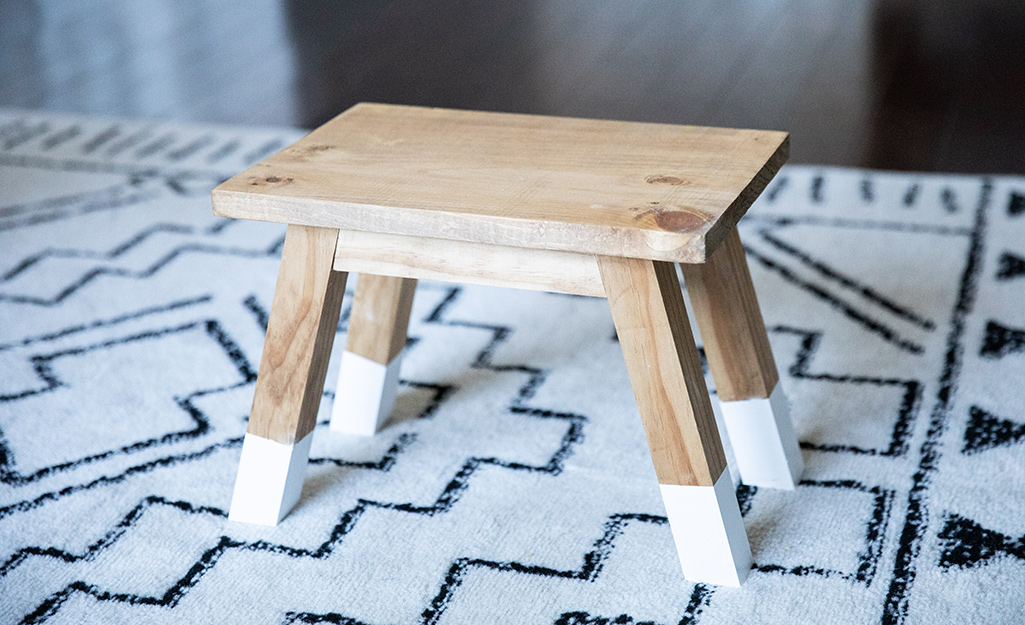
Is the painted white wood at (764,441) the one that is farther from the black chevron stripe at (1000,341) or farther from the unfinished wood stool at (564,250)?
the black chevron stripe at (1000,341)

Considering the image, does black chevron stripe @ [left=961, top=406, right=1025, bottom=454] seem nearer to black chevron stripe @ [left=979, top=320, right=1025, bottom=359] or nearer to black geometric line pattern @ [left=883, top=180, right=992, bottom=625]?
black geometric line pattern @ [left=883, top=180, right=992, bottom=625]

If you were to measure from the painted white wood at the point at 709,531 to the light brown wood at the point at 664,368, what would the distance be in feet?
0.04

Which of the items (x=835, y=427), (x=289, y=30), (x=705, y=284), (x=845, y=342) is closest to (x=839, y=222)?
(x=845, y=342)

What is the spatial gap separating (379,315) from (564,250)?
1.22ft

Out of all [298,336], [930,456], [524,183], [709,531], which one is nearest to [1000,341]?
[930,456]

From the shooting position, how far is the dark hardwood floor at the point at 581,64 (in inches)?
91.1

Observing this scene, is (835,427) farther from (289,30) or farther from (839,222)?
(289,30)

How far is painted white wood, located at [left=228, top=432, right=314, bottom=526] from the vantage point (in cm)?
104

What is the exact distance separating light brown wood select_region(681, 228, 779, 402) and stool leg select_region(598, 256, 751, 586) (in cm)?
11

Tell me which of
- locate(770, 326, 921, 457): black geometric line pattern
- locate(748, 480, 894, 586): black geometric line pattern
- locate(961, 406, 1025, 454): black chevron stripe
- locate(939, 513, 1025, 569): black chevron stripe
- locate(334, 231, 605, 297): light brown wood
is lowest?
locate(961, 406, 1025, 454): black chevron stripe

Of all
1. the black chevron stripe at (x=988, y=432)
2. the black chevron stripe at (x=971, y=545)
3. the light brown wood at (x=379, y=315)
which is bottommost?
the black chevron stripe at (x=988, y=432)

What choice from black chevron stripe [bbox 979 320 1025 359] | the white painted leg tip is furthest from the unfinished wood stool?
black chevron stripe [bbox 979 320 1025 359]

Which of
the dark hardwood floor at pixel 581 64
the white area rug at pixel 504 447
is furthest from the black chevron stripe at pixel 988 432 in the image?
the dark hardwood floor at pixel 581 64

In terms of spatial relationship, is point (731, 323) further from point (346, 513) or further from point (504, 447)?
point (346, 513)
